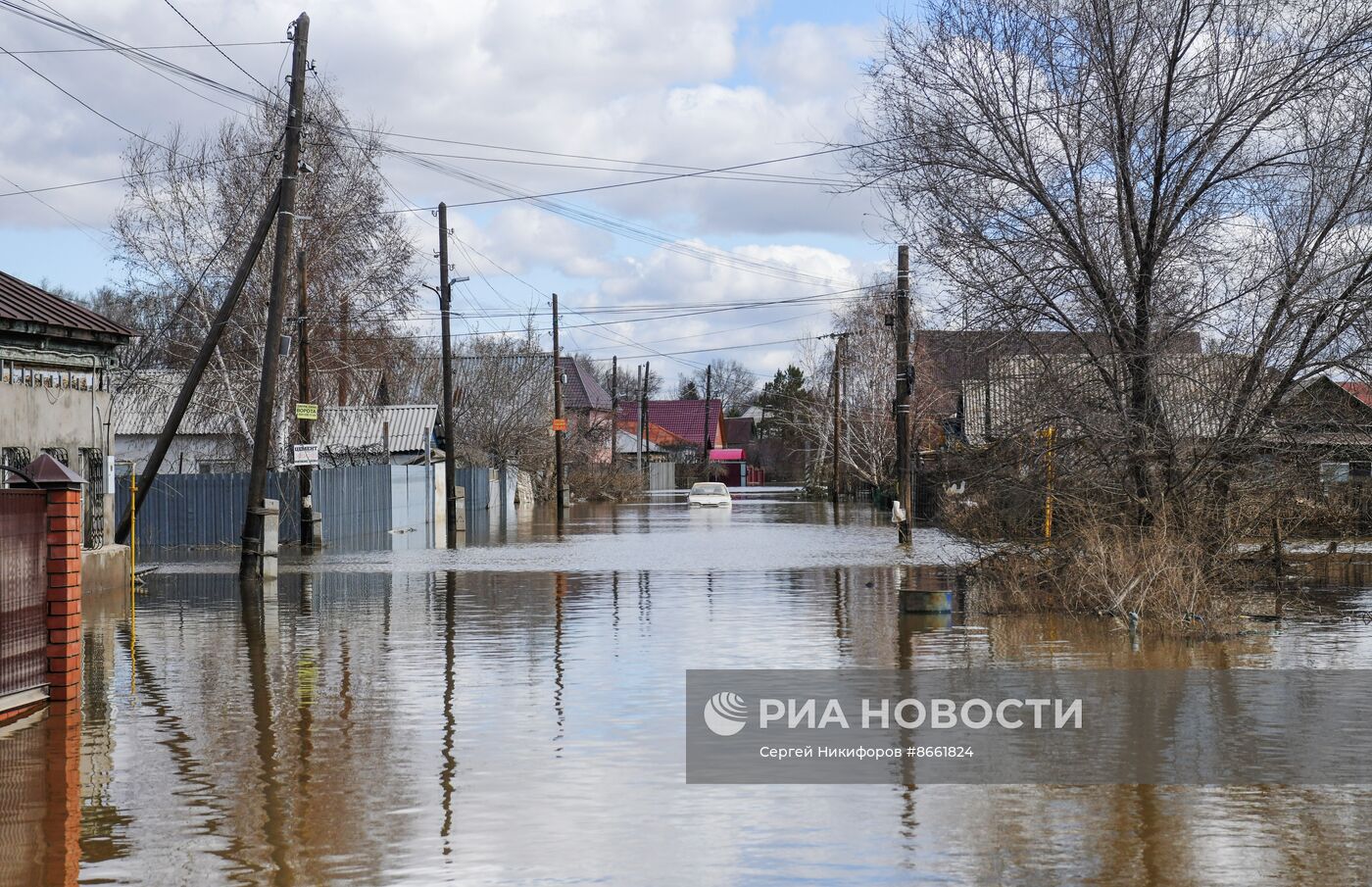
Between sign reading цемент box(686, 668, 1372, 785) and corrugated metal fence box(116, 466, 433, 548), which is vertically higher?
corrugated metal fence box(116, 466, 433, 548)

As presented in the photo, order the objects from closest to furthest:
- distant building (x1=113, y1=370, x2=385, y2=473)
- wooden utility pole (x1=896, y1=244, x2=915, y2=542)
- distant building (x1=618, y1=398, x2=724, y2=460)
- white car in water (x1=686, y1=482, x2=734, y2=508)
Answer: wooden utility pole (x1=896, y1=244, x2=915, y2=542) < distant building (x1=113, y1=370, x2=385, y2=473) < white car in water (x1=686, y1=482, x2=734, y2=508) < distant building (x1=618, y1=398, x2=724, y2=460)

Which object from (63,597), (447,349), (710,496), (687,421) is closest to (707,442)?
(687,421)

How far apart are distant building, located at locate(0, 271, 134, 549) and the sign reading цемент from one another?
42.8 feet

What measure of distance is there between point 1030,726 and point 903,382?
73.8 feet

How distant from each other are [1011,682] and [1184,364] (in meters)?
7.72

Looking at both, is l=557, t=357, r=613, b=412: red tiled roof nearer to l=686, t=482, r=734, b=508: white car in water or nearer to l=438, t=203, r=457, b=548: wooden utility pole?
l=686, t=482, r=734, b=508: white car in water

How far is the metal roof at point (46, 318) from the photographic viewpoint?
21531mm

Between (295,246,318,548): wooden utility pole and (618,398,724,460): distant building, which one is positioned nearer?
(295,246,318,548): wooden utility pole

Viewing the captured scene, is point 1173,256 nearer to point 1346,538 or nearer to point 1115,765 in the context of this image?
point 1115,765

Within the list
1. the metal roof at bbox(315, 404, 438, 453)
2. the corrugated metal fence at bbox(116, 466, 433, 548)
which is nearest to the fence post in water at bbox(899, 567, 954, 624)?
the corrugated metal fence at bbox(116, 466, 433, 548)

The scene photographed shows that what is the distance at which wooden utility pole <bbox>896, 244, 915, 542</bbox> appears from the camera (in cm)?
3183

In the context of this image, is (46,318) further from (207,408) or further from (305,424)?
(207,408)

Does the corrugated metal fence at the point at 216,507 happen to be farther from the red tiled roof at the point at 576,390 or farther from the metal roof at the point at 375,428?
the red tiled roof at the point at 576,390

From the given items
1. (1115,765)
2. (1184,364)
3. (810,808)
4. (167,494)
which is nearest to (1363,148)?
(1184,364)
